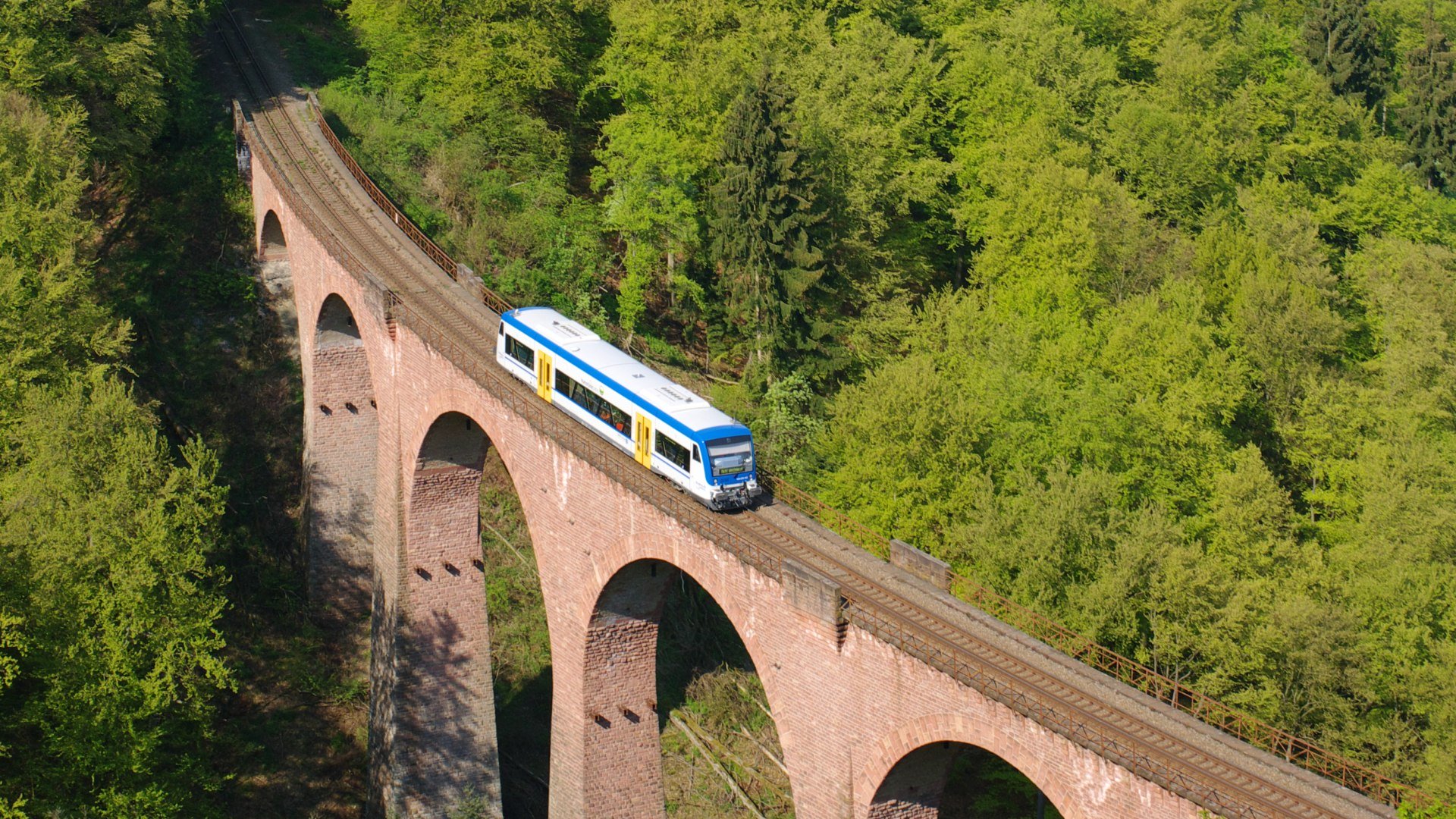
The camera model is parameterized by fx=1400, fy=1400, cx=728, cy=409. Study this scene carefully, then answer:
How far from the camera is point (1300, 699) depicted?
39.5m

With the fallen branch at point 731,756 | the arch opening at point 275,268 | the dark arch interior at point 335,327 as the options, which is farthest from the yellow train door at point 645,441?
the arch opening at point 275,268

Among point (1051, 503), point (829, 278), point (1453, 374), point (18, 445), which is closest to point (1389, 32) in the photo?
point (1453, 374)

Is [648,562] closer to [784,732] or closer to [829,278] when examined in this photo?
[784,732]

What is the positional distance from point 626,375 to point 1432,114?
84.1 m

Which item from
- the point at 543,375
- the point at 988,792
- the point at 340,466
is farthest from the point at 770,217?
the point at 988,792

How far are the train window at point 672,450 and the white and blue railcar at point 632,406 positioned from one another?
2cm

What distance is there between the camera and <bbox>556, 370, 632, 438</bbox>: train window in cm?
3688

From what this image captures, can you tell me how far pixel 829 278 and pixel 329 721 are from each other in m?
26.0

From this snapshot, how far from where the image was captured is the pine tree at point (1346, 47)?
96.1 metres

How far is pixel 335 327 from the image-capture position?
168 ft

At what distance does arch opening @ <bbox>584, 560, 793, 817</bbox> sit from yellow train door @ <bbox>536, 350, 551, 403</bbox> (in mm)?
6406

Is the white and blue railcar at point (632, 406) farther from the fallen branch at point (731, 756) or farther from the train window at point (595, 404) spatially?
the fallen branch at point (731, 756)

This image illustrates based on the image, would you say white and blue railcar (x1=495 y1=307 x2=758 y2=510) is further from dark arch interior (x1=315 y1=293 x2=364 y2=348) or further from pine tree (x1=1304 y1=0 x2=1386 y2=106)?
pine tree (x1=1304 y1=0 x2=1386 y2=106)

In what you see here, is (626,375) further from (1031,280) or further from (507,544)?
(1031,280)
